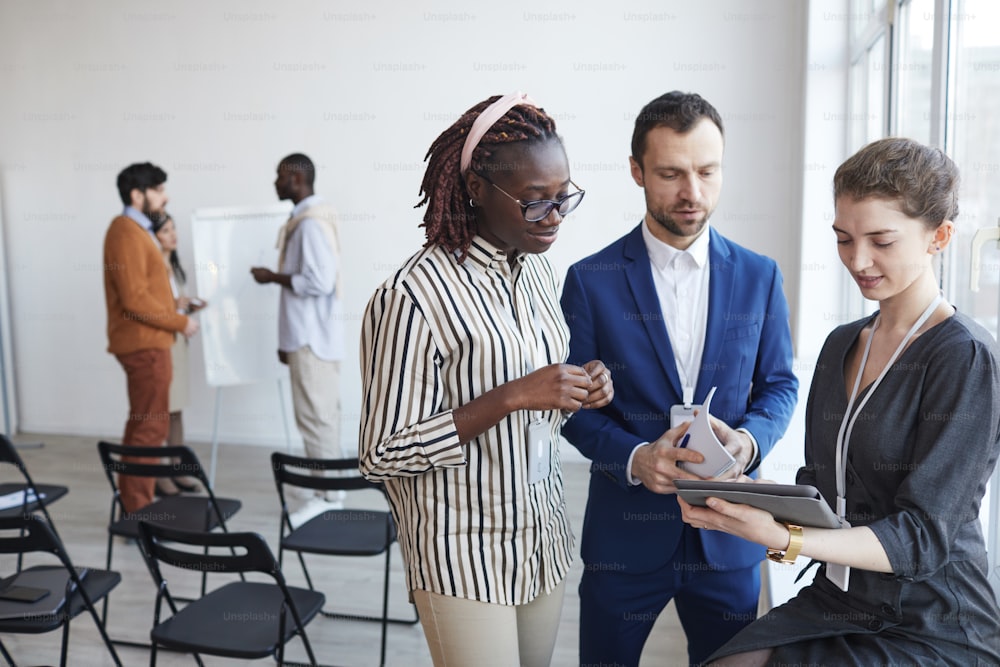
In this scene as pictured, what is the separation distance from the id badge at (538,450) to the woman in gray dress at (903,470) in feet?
1.11

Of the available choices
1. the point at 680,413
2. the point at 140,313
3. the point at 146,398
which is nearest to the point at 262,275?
the point at 140,313

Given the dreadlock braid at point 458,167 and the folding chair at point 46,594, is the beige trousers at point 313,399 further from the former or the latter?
the dreadlock braid at point 458,167

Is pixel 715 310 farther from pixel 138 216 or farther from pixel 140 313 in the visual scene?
pixel 138 216

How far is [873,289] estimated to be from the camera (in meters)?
1.46

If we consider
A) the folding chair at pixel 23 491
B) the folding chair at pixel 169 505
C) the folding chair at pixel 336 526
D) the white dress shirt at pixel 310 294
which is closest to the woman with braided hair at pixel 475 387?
the folding chair at pixel 336 526

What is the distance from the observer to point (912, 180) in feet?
4.59

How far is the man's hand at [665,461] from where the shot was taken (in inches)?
66.6

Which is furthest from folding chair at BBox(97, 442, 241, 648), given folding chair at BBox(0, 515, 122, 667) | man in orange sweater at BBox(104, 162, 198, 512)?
man in orange sweater at BBox(104, 162, 198, 512)

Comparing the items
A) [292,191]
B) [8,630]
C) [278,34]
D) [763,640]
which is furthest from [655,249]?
[278,34]

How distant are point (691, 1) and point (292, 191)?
2957 millimetres

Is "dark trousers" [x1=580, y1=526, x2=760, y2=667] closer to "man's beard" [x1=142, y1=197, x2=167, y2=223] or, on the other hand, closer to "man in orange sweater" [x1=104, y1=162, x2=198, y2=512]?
"man in orange sweater" [x1=104, y1=162, x2=198, y2=512]

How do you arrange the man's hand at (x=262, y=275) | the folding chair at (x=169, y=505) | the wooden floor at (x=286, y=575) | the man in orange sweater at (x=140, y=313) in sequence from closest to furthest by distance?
1. the wooden floor at (x=286, y=575)
2. the folding chair at (x=169, y=505)
3. the man in orange sweater at (x=140, y=313)
4. the man's hand at (x=262, y=275)

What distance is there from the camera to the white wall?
568 centimetres

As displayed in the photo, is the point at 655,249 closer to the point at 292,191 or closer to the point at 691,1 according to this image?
the point at 292,191
